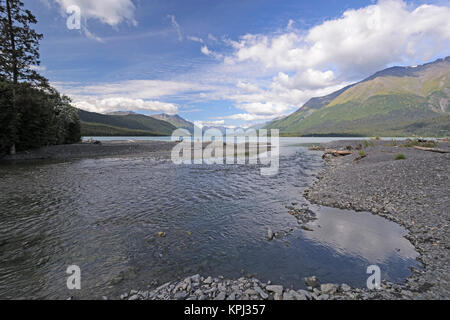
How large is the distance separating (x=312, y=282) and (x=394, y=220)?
817 cm

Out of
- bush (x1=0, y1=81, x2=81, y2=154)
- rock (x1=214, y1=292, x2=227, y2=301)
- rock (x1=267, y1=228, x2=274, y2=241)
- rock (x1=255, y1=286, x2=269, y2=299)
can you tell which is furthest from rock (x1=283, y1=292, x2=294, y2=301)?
bush (x1=0, y1=81, x2=81, y2=154)

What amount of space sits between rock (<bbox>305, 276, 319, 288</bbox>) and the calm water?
256mm

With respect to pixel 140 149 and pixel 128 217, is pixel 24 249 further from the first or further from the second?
pixel 140 149

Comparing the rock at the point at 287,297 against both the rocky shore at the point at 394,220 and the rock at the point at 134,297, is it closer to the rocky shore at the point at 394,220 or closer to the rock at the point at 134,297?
the rocky shore at the point at 394,220

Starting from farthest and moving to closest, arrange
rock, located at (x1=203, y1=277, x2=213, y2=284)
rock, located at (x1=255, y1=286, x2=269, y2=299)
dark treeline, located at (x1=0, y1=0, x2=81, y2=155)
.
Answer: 1. dark treeline, located at (x1=0, y1=0, x2=81, y2=155)
2. rock, located at (x1=203, y1=277, x2=213, y2=284)
3. rock, located at (x1=255, y1=286, x2=269, y2=299)

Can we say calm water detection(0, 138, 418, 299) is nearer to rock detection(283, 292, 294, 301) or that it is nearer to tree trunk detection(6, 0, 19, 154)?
rock detection(283, 292, 294, 301)

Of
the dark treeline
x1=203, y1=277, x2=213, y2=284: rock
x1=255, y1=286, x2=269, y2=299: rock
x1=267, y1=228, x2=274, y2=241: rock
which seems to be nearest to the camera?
x1=255, y1=286, x2=269, y2=299: rock

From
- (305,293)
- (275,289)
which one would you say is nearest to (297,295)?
(305,293)

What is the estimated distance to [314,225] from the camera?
35.3ft

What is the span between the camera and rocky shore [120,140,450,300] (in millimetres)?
5566

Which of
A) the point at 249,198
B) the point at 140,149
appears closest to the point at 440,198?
the point at 249,198

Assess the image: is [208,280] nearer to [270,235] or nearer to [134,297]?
[134,297]

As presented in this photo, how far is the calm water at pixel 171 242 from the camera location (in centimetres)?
661

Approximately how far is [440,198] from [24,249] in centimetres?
2215
